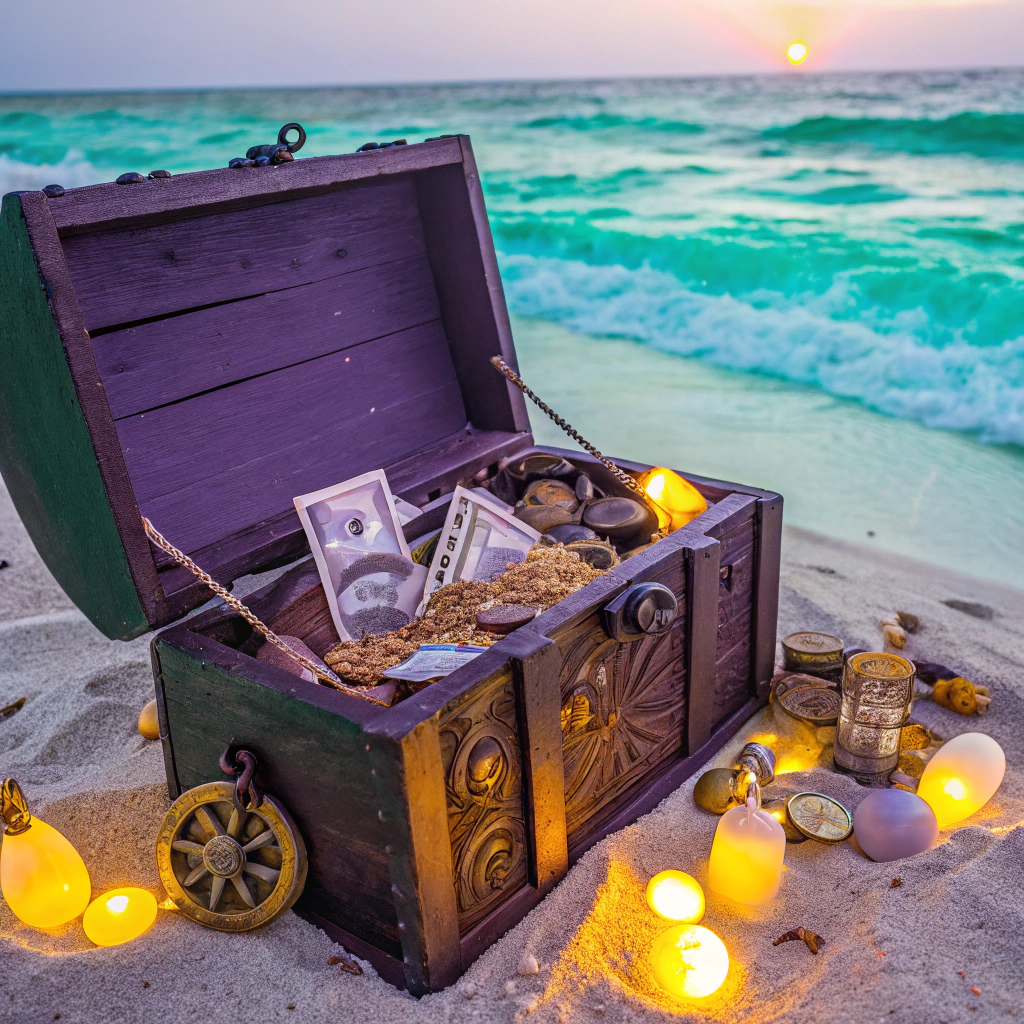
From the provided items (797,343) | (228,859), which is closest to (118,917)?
(228,859)

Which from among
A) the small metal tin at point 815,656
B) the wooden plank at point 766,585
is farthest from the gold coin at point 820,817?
the small metal tin at point 815,656

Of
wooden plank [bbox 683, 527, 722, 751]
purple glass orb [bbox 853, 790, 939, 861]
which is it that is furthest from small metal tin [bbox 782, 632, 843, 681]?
purple glass orb [bbox 853, 790, 939, 861]

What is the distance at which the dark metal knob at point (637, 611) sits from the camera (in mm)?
1746

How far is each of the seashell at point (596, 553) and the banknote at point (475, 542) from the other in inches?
5.7

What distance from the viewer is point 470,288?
8.63ft

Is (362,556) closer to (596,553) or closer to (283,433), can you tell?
(283,433)

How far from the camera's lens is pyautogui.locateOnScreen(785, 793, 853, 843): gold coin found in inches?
76.5

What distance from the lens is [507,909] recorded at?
1702 mm

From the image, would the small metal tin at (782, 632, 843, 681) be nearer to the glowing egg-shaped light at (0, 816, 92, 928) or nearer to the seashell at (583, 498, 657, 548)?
the seashell at (583, 498, 657, 548)

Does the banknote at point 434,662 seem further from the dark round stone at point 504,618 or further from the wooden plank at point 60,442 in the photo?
the wooden plank at point 60,442

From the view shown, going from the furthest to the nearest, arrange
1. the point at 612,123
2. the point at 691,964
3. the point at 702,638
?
the point at 612,123
the point at 702,638
the point at 691,964

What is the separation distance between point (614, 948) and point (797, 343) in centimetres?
586

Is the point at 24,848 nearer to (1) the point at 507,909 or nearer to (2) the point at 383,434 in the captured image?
(1) the point at 507,909

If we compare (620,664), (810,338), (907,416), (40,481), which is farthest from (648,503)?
(810,338)
